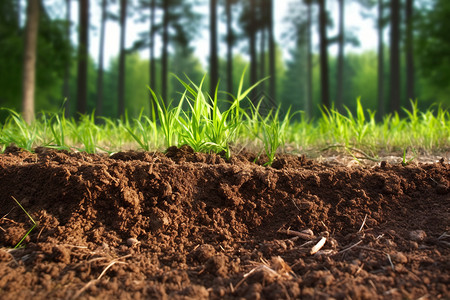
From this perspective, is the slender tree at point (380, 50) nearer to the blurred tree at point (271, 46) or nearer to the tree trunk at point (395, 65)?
the tree trunk at point (395, 65)

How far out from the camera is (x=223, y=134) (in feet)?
8.85

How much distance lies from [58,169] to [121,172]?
15.6 inches

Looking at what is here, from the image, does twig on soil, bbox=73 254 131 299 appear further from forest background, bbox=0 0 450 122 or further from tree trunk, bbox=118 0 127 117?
tree trunk, bbox=118 0 127 117

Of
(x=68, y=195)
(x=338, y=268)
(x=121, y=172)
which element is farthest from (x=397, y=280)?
(x=68, y=195)

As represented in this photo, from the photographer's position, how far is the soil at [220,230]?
58.0 inches

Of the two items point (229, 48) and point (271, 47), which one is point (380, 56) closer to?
point (271, 47)

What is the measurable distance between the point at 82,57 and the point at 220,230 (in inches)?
463

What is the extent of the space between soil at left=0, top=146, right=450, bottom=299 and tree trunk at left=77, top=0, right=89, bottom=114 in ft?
34.3

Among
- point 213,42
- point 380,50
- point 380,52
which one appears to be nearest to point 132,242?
point 213,42

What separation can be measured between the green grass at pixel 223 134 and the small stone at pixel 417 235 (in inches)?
32.8

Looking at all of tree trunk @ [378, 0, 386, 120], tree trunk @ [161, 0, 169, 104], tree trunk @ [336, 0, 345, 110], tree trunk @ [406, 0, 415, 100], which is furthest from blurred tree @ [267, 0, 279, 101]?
tree trunk @ [406, 0, 415, 100]

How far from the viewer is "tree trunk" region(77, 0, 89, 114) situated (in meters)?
12.2

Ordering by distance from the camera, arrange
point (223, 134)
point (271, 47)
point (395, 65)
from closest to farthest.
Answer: point (223, 134)
point (395, 65)
point (271, 47)

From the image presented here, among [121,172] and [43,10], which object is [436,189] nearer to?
[121,172]
